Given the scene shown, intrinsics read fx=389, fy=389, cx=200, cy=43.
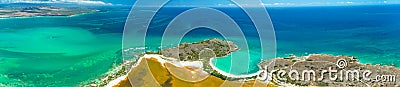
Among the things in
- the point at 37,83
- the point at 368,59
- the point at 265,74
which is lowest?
the point at 37,83

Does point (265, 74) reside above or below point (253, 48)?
below

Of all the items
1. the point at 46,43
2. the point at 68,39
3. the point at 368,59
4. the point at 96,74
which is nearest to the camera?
the point at 96,74

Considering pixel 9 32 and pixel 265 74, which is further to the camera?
pixel 9 32

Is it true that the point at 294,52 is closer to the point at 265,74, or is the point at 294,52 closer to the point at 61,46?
the point at 265,74

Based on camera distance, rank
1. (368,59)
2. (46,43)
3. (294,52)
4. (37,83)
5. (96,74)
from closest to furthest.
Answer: (37,83)
(96,74)
(368,59)
(294,52)
(46,43)

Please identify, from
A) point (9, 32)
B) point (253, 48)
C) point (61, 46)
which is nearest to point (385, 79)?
point (253, 48)

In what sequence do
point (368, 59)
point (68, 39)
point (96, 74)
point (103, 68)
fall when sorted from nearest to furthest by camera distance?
point (96, 74) → point (103, 68) → point (368, 59) → point (68, 39)

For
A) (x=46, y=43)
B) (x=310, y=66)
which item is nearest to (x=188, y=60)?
(x=310, y=66)

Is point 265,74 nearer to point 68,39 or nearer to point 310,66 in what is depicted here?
point 310,66

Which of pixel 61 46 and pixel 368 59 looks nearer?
pixel 368 59
